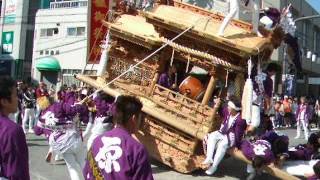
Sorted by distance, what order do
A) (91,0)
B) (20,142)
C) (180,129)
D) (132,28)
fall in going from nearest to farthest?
(20,142)
(180,129)
(132,28)
(91,0)

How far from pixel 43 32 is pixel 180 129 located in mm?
32269

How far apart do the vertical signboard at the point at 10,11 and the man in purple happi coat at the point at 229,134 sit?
120 feet

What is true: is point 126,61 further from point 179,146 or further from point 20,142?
point 20,142

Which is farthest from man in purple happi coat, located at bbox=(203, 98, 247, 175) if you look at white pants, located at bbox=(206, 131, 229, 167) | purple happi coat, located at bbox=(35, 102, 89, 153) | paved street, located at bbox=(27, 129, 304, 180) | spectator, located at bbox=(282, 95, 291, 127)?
spectator, located at bbox=(282, 95, 291, 127)

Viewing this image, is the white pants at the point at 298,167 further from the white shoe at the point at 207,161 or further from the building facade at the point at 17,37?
the building facade at the point at 17,37

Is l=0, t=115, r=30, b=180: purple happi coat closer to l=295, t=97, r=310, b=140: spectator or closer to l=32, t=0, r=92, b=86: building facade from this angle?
l=295, t=97, r=310, b=140: spectator

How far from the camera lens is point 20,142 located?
3436mm

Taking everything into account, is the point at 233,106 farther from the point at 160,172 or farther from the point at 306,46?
the point at 306,46

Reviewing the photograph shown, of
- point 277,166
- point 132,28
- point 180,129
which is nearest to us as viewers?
point 277,166

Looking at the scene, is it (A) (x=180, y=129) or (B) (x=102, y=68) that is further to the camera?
(B) (x=102, y=68)

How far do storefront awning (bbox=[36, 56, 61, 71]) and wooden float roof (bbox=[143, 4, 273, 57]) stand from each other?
2749 cm

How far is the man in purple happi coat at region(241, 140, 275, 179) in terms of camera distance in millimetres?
7859

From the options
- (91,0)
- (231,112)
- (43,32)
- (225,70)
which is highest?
(91,0)

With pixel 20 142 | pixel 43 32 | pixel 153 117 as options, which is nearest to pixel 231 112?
pixel 153 117
